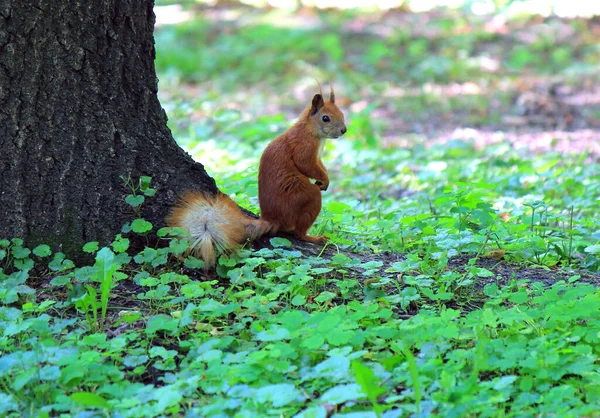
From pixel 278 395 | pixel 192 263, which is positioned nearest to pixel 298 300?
pixel 192 263

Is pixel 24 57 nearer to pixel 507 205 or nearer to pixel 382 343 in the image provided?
pixel 382 343

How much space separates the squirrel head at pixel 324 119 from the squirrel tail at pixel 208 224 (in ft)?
2.92

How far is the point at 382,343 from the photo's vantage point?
2779mm

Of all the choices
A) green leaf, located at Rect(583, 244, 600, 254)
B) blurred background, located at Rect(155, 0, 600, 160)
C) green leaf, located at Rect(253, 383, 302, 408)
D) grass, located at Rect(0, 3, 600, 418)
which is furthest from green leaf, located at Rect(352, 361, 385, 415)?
blurred background, located at Rect(155, 0, 600, 160)

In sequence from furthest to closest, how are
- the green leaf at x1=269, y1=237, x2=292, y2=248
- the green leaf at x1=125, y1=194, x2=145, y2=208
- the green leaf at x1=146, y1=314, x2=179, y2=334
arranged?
the green leaf at x1=269, y1=237, x2=292, y2=248
the green leaf at x1=125, y1=194, x2=145, y2=208
the green leaf at x1=146, y1=314, x2=179, y2=334

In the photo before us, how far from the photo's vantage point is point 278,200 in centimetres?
385

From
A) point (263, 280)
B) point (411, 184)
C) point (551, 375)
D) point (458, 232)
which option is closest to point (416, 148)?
point (411, 184)

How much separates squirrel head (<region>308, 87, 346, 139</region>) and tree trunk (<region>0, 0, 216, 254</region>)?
1.07 m

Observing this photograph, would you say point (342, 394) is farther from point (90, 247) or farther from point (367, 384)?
point (90, 247)

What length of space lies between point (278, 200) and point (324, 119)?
0.70m

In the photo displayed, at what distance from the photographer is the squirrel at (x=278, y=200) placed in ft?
11.2

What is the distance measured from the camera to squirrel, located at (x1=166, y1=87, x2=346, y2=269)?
342cm

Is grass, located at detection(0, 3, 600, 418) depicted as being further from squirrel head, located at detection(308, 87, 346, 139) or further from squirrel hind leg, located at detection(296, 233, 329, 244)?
squirrel head, located at detection(308, 87, 346, 139)

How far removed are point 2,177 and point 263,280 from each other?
1.17 m
